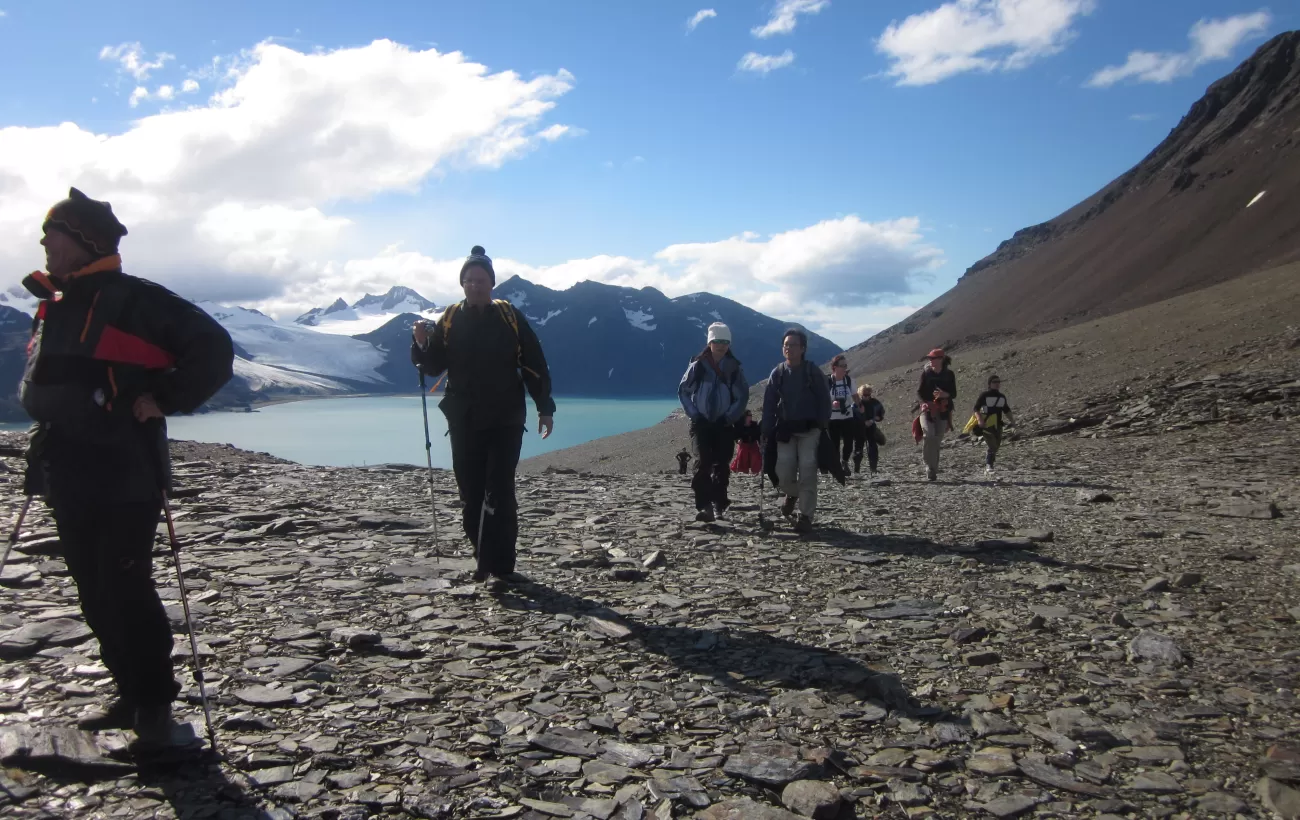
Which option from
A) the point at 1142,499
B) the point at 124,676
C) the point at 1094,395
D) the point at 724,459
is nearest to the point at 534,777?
the point at 124,676

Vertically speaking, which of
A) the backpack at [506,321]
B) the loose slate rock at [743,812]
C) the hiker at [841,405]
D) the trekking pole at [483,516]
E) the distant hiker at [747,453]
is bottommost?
the loose slate rock at [743,812]

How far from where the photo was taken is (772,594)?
22.0 feet

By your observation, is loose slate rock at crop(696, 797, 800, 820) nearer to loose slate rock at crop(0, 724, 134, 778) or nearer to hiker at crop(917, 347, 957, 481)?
loose slate rock at crop(0, 724, 134, 778)

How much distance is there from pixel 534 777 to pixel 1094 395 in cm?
3029

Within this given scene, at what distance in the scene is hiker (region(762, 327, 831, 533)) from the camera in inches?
375

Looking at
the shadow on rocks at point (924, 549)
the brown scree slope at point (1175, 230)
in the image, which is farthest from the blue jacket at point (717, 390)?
the brown scree slope at point (1175, 230)

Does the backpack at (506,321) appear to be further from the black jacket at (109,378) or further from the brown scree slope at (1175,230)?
the brown scree slope at (1175,230)

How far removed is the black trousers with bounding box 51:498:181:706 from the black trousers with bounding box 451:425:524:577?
3112 millimetres

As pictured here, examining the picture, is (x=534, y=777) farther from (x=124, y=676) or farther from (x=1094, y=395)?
(x=1094, y=395)

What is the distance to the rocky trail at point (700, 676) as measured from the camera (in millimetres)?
3396

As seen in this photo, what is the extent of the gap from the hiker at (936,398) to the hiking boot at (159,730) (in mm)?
13614

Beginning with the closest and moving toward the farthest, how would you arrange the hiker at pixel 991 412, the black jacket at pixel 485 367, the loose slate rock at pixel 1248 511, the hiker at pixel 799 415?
the black jacket at pixel 485 367
the hiker at pixel 799 415
the loose slate rock at pixel 1248 511
the hiker at pixel 991 412

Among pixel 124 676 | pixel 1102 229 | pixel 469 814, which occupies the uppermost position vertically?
pixel 1102 229

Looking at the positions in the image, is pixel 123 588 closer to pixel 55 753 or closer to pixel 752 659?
pixel 55 753
